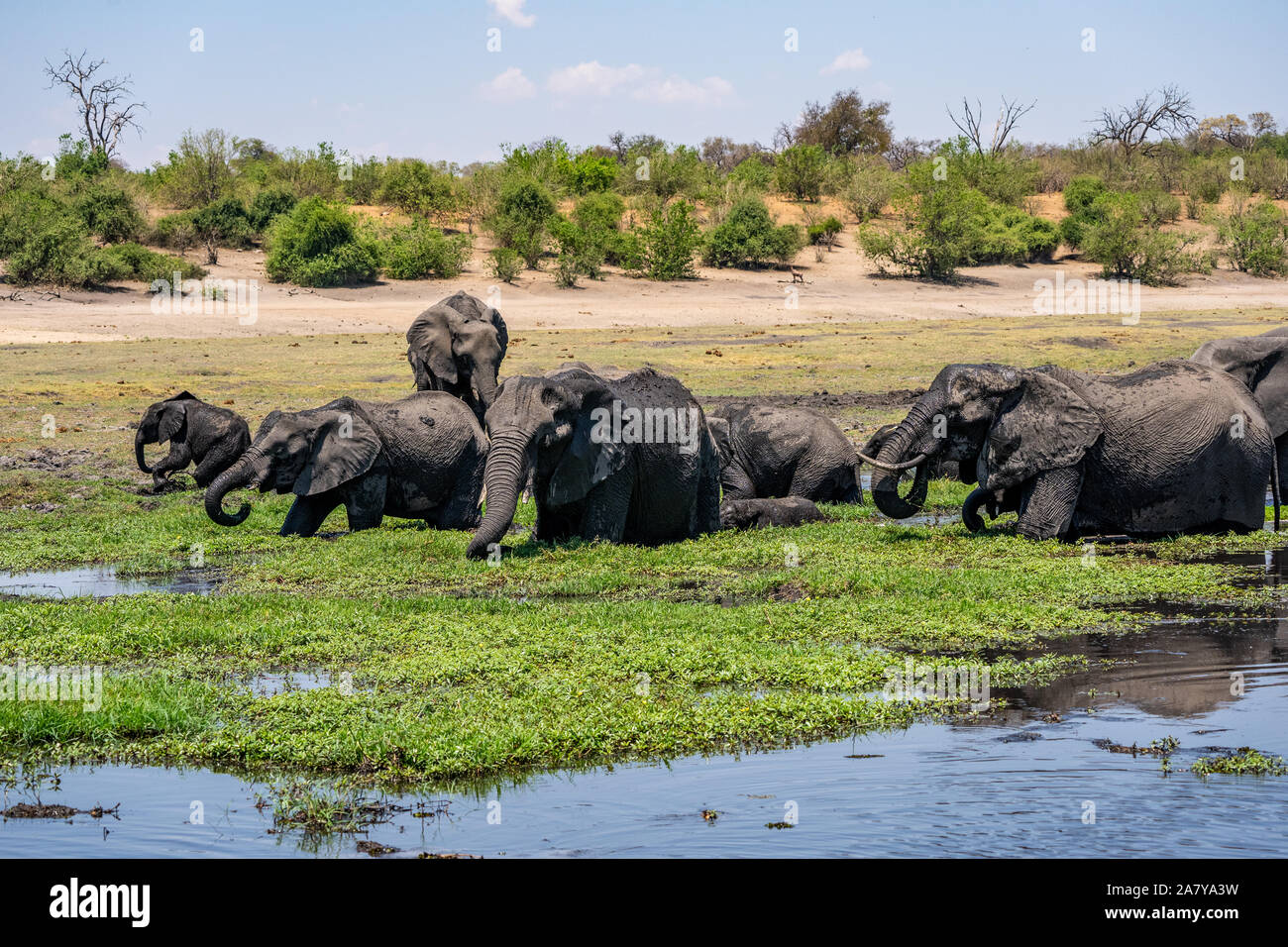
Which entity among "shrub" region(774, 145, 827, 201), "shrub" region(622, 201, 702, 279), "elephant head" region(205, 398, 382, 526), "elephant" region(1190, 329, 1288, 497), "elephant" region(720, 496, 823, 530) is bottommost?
"elephant" region(720, 496, 823, 530)

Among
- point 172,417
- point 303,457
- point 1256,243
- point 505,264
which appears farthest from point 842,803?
point 1256,243

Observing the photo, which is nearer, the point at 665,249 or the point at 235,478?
the point at 235,478

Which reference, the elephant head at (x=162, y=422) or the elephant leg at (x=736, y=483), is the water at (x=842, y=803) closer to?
the elephant leg at (x=736, y=483)

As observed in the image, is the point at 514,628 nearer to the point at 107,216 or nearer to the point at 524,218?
the point at 524,218

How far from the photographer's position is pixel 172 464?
19.7 m

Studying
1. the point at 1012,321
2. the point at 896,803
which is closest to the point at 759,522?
the point at 896,803

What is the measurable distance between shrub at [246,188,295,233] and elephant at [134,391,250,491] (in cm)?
2996

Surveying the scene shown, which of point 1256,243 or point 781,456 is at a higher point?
point 1256,243

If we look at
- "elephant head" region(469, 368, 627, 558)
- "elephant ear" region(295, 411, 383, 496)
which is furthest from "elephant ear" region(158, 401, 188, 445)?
"elephant head" region(469, 368, 627, 558)

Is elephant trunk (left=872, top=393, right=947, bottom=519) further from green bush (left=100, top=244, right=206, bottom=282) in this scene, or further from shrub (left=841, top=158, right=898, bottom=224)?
shrub (left=841, top=158, right=898, bottom=224)

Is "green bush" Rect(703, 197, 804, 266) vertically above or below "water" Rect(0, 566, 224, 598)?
above

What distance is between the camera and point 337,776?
27.1 ft

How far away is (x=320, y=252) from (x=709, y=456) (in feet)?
99.7

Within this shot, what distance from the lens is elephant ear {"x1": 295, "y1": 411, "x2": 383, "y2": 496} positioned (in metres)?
15.9
